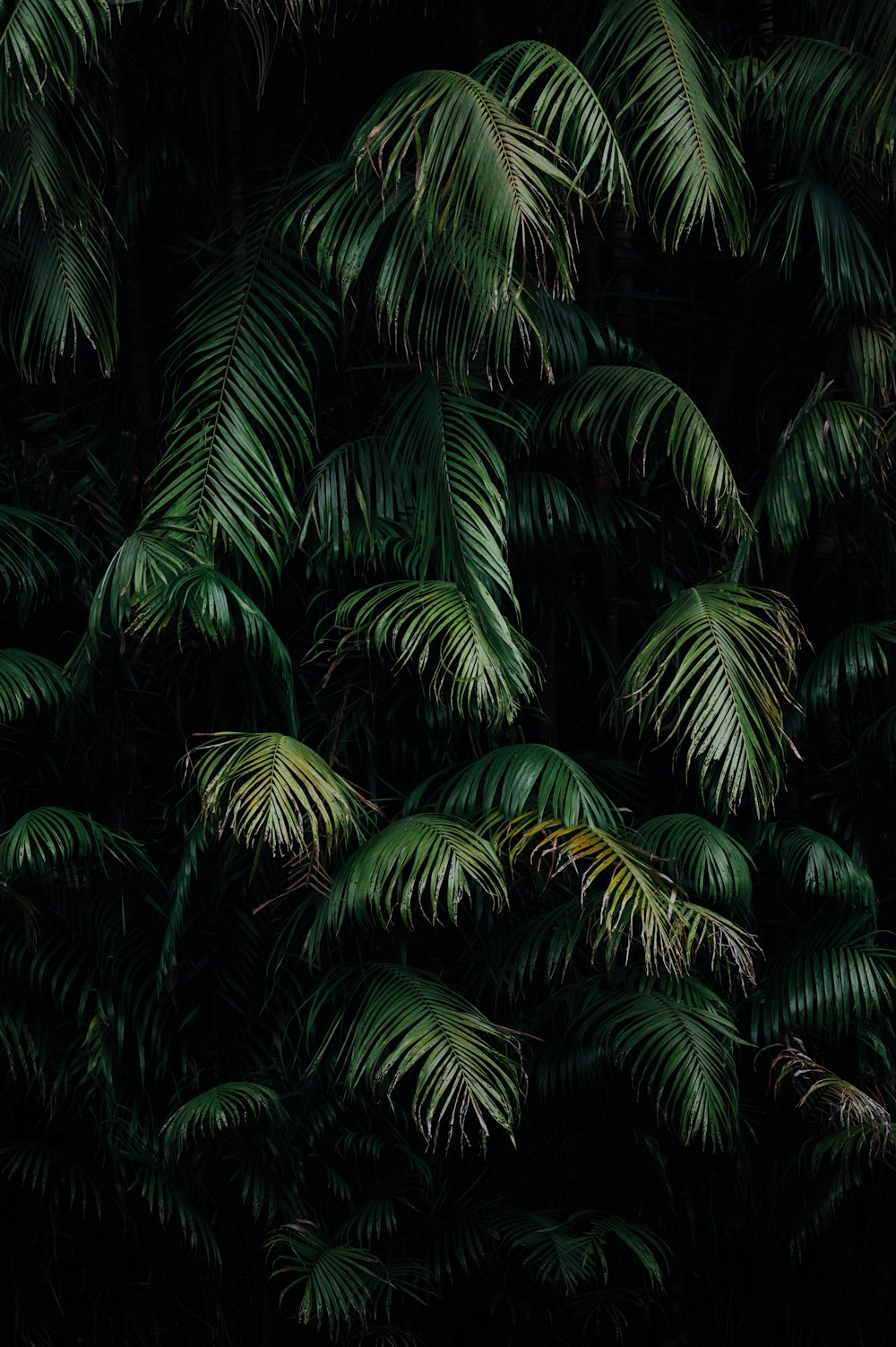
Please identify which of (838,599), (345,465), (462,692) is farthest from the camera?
(838,599)

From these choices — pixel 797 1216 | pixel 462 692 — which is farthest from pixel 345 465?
pixel 797 1216

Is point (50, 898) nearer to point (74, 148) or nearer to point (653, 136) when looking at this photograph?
point (74, 148)

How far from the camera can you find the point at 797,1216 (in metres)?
2.69

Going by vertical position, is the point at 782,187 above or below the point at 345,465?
above

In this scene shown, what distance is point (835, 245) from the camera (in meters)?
2.58

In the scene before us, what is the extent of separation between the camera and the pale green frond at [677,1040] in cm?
228

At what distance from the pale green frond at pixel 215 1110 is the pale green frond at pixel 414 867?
1.04 ft

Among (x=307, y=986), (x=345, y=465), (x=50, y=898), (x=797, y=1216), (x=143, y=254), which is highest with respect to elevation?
(x=143, y=254)

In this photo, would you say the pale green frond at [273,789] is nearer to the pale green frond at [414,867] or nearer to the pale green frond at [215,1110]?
the pale green frond at [414,867]

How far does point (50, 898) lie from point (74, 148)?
1303 millimetres

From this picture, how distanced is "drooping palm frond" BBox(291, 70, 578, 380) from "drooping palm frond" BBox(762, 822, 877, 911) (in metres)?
1.02

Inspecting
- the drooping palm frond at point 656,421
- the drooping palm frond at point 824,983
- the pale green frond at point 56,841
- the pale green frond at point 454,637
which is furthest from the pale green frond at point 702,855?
the pale green frond at point 56,841

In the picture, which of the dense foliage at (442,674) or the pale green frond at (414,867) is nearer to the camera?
the pale green frond at (414,867)

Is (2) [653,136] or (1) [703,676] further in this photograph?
(2) [653,136]
